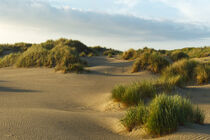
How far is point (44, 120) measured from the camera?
170 inches

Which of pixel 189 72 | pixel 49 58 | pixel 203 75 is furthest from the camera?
pixel 49 58

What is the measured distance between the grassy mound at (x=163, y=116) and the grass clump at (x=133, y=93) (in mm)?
1953

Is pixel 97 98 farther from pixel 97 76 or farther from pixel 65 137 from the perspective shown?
pixel 65 137

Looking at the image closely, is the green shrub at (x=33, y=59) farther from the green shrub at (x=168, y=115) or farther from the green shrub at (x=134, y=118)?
the green shrub at (x=168, y=115)

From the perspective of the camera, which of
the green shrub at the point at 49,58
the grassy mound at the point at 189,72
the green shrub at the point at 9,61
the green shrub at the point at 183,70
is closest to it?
the grassy mound at the point at 189,72

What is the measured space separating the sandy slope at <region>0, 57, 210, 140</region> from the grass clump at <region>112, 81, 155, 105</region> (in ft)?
1.12

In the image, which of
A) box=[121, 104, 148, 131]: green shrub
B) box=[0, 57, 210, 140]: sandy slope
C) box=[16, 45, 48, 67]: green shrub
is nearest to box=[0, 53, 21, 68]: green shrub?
box=[16, 45, 48, 67]: green shrub

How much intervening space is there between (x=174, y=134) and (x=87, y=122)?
183cm

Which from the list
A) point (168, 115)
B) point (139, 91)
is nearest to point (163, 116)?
point (168, 115)

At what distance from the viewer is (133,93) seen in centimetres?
617

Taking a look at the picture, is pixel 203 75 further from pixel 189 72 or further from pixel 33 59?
pixel 33 59

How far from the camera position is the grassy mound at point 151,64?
38.5ft

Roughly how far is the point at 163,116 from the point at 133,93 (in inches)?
102

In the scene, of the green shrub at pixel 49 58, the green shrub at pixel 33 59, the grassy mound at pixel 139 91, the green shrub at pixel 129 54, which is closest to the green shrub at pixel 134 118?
the grassy mound at pixel 139 91
